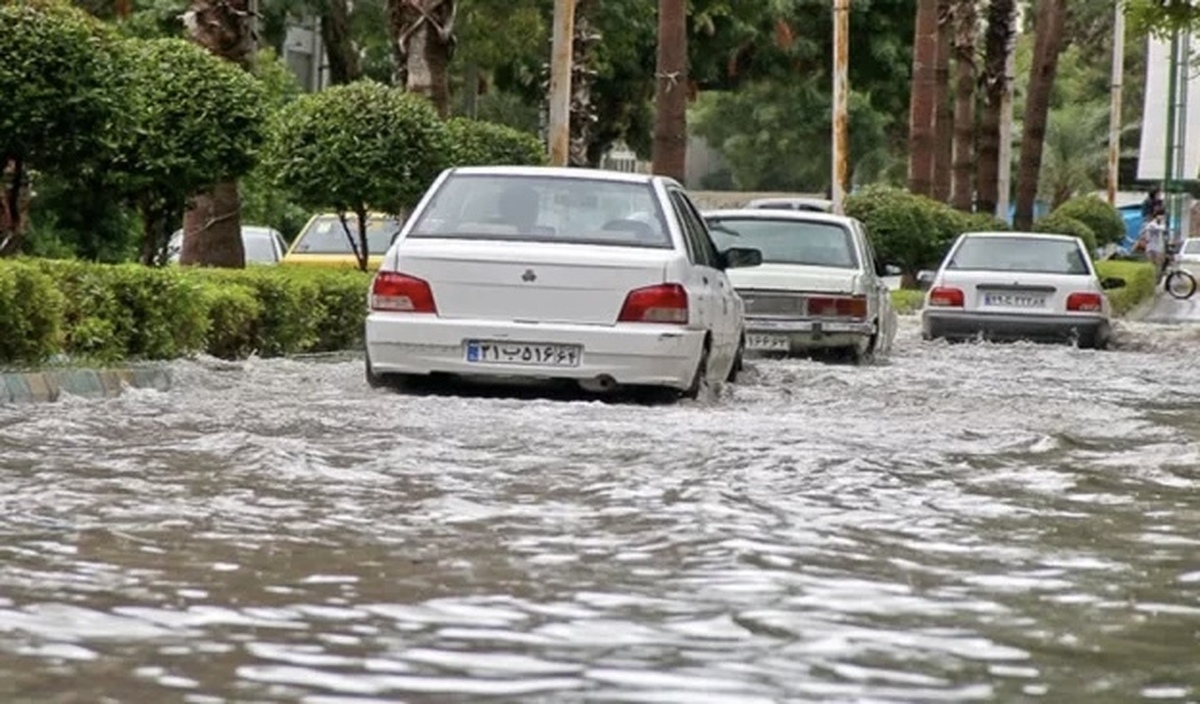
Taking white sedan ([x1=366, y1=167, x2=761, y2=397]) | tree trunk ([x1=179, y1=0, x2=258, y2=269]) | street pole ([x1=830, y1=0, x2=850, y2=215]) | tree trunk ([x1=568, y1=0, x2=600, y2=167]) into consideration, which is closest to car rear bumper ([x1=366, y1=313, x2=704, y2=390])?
white sedan ([x1=366, y1=167, x2=761, y2=397])

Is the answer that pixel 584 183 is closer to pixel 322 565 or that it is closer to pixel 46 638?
pixel 322 565

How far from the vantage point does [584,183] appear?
1578cm

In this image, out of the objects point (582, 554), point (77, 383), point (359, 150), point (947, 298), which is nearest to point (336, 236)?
point (359, 150)

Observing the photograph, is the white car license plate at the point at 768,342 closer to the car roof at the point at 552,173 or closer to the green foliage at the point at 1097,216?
the car roof at the point at 552,173

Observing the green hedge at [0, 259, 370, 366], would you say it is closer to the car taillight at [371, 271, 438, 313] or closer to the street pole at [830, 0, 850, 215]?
the car taillight at [371, 271, 438, 313]

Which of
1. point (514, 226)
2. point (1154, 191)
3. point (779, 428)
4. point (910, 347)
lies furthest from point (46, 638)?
point (1154, 191)

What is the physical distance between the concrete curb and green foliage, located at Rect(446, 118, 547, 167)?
11615 millimetres

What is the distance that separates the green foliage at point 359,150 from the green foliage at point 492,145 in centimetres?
190

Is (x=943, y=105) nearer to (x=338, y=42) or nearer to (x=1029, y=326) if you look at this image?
(x=338, y=42)

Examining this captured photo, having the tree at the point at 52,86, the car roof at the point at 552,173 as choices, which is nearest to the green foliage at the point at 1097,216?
the tree at the point at 52,86

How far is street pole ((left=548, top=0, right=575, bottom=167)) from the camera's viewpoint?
31547mm

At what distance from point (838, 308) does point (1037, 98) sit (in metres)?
34.5

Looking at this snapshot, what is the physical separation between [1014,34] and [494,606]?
4645 centimetres

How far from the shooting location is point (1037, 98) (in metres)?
55.7
